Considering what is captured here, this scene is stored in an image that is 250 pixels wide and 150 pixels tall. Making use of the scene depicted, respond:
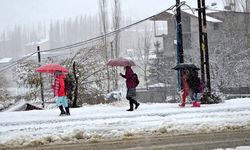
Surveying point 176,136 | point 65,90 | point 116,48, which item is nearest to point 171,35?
point 116,48

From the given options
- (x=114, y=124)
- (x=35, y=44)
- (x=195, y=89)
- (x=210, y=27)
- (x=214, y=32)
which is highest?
(x=35, y=44)

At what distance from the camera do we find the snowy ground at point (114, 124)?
11.4 m

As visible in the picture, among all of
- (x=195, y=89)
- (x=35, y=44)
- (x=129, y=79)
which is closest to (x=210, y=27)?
(x=195, y=89)

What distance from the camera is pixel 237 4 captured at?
49.1 meters

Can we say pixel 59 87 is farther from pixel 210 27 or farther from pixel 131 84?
pixel 210 27

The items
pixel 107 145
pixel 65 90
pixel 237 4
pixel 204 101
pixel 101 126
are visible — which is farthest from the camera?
pixel 237 4

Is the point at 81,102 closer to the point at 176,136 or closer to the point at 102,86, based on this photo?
the point at 102,86

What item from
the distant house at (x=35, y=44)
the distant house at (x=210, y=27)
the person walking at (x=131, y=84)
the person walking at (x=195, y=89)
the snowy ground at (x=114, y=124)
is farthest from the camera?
the distant house at (x=35, y=44)

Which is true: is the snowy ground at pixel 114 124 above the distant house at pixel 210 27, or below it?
below

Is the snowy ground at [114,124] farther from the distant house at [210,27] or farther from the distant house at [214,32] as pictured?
the distant house at [210,27]

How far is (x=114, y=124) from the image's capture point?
1305 centimetres

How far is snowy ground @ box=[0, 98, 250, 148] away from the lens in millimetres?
11359

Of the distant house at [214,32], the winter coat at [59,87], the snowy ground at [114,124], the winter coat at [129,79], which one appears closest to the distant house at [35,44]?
the distant house at [214,32]

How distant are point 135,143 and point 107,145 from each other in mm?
667
